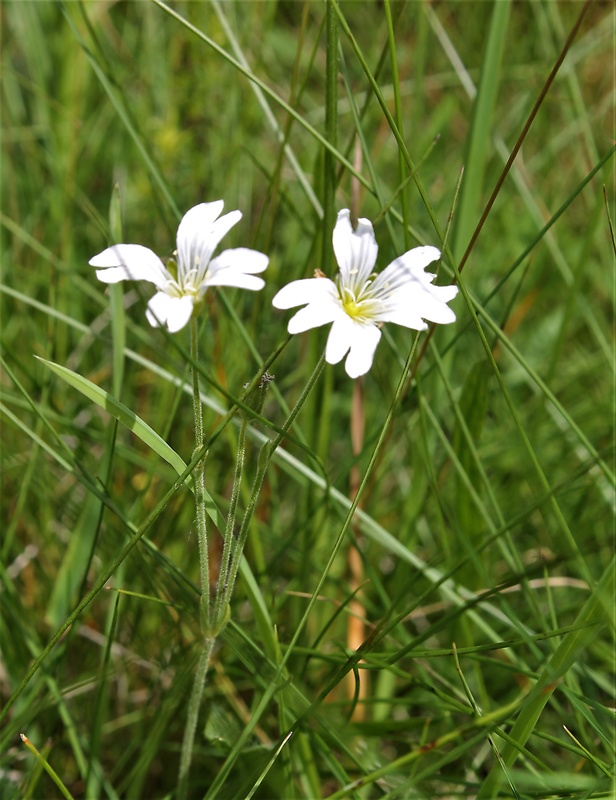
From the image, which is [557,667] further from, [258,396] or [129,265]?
[129,265]

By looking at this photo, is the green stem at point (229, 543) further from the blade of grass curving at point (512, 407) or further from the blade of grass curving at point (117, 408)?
the blade of grass curving at point (512, 407)

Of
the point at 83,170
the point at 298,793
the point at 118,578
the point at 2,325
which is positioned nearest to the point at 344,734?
the point at 298,793

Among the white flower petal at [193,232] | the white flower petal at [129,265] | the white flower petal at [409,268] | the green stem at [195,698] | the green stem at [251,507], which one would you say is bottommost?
the green stem at [195,698]

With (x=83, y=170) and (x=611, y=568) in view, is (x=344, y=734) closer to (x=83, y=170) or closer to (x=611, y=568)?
(x=611, y=568)

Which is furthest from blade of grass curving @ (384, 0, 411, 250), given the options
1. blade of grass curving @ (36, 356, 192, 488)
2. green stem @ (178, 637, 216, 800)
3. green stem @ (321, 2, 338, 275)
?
green stem @ (178, 637, 216, 800)

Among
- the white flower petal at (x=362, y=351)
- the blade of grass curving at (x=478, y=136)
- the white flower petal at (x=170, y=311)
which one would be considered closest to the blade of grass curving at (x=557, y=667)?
the white flower petal at (x=362, y=351)

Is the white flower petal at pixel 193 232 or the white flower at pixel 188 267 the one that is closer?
the white flower at pixel 188 267

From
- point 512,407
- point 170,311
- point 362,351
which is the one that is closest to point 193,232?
point 170,311

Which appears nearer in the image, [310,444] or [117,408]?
[117,408]
